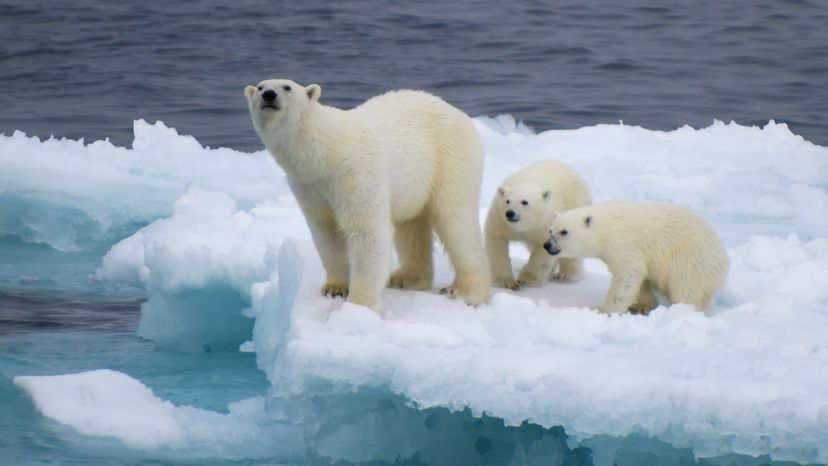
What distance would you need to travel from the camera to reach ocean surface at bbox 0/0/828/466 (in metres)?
5.34

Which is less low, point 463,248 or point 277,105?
point 277,105

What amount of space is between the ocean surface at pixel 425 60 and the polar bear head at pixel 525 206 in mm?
8576

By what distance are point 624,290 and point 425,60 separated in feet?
46.1

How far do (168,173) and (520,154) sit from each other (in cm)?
319

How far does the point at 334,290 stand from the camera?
5910 millimetres

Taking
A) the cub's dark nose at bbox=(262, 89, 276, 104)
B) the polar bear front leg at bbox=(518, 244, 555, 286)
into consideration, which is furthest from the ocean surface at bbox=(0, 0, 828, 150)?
the cub's dark nose at bbox=(262, 89, 276, 104)

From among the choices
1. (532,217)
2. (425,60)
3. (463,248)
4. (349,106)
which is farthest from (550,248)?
(425,60)

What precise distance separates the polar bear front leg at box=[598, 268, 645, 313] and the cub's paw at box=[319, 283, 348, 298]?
122 cm

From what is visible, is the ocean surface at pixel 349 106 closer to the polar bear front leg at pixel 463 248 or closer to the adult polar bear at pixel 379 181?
the polar bear front leg at pixel 463 248

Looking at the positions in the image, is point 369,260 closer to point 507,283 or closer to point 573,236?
point 573,236

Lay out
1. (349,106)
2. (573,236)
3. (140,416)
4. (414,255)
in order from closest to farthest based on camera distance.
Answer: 1. (573,236)
2. (140,416)
3. (414,255)
4. (349,106)

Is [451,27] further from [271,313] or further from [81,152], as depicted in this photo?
[271,313]

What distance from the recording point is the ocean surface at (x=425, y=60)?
1650cm

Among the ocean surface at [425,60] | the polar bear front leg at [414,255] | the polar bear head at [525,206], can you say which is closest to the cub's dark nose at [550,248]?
the polar bear head at [525,206]
